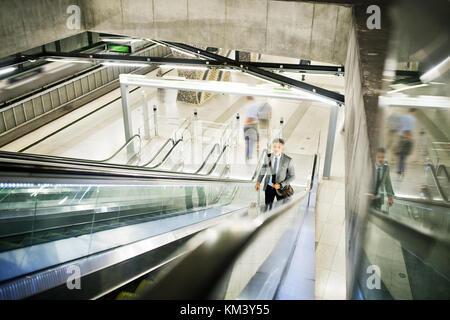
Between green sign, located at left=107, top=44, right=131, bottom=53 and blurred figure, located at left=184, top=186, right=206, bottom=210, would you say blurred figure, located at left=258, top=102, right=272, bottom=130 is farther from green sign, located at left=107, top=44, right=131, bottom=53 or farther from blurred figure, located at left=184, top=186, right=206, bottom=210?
blurred figure, located at left=184, top=186, right=206, bottom=210

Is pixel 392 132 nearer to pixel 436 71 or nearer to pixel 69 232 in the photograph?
pixel 436 71

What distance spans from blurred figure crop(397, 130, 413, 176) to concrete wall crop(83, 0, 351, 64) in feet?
12.6

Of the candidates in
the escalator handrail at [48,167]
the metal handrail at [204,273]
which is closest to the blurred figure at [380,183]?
the metal handrail at [204,273]

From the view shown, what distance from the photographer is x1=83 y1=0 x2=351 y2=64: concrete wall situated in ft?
19.5

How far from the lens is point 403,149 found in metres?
2.24

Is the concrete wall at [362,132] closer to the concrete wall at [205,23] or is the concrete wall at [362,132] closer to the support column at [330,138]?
the concrete wall at [205,23]

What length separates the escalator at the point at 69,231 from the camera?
1.97 metres

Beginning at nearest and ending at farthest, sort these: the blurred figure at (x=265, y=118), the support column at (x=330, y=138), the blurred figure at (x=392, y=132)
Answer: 1. the blurred figure at (x=392, y=132)
2. the support column at (x=330, y=138)
3. the blurred figure at (x=265, y=118)

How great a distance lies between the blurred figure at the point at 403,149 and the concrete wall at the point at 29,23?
6406mm

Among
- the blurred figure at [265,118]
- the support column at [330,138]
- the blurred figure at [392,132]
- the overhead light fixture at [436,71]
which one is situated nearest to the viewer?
the blurred figure at [392,132]

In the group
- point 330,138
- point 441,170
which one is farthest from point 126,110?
point 441,170

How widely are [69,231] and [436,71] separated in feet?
9.07
